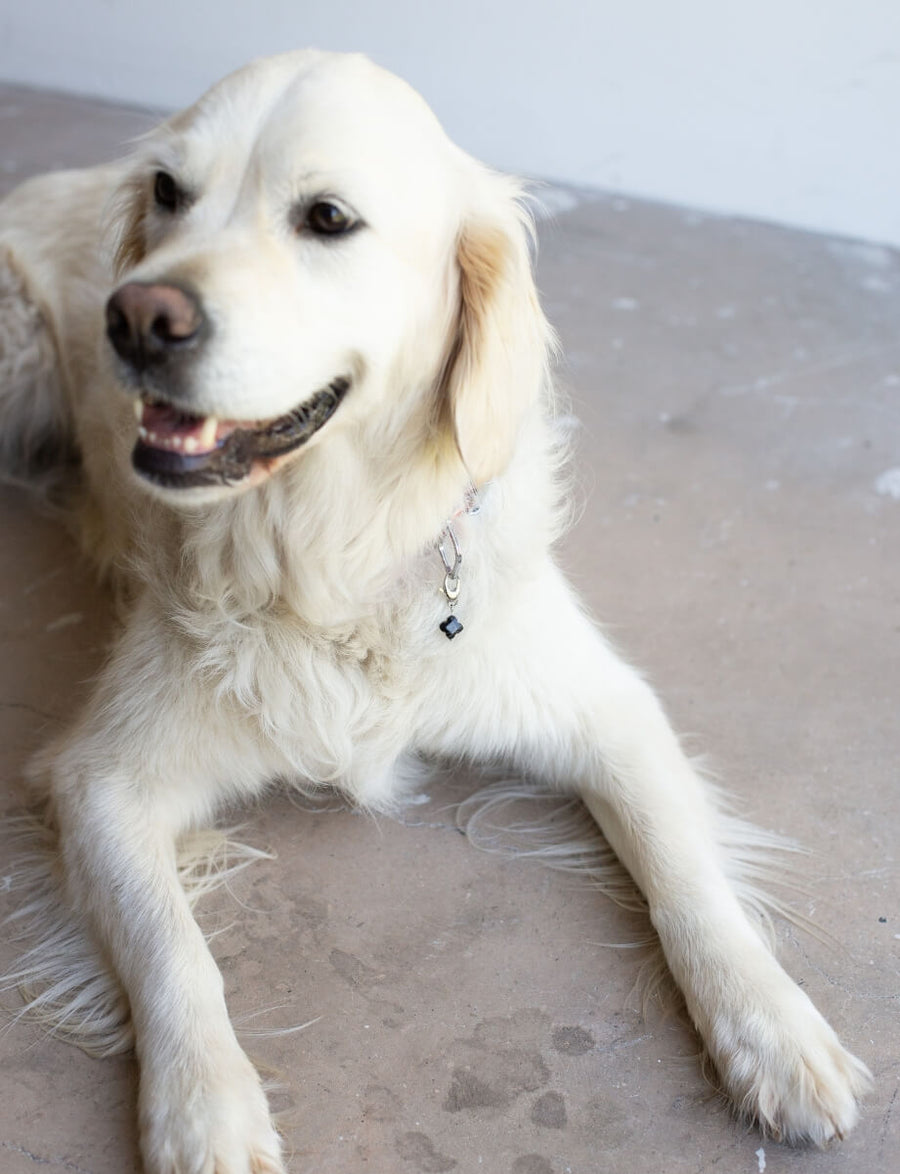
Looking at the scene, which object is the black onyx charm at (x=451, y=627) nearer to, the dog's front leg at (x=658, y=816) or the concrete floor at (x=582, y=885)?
the dog's front leg at (x=658, y=816)

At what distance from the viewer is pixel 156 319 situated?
4.64ft

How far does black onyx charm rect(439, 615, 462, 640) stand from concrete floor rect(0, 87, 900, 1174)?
410mm

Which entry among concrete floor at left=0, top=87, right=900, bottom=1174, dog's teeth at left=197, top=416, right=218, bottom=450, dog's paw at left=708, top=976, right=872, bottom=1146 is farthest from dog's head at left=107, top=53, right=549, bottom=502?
dog's paw at left=708, top=976, right=872, bottom=1146

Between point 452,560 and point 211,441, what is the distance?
0.48 metres

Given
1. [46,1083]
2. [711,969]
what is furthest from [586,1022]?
[46,1083]

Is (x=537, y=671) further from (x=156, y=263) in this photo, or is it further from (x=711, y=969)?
(x=156, y=263)

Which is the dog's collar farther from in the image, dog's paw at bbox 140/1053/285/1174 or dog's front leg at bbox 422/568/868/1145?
dog's paw at bbox 140/1053/285/1174

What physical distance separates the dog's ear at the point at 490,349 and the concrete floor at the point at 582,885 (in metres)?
0.74

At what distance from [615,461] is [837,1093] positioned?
183 centimetres

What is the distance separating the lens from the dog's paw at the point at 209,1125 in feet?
4.84

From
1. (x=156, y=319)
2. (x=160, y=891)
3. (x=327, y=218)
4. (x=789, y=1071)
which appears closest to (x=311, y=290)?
(x=327, y=218)

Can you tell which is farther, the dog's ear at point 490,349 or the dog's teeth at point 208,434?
the dog's ear at point 490,349

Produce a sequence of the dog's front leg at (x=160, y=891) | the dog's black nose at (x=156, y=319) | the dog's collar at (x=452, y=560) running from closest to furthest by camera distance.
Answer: the dog's black nose at (x=156, y=319)
the dog's front leg at (x=160, y=891)
the dog's collar at (x=452, y=560)

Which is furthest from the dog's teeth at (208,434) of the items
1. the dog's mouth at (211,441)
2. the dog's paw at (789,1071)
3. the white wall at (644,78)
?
the white wall at (644,78)
